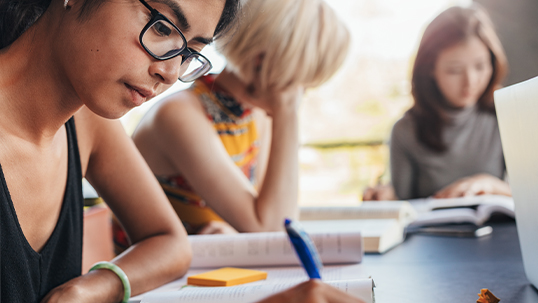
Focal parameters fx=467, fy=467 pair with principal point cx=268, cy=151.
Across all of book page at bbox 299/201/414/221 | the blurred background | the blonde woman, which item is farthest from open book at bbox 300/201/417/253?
the blurred background

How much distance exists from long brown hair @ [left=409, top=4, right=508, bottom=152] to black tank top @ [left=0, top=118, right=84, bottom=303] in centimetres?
185

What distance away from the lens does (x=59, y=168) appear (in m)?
0.75

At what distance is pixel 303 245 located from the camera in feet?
1.33

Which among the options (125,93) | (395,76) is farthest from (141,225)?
(395,76)

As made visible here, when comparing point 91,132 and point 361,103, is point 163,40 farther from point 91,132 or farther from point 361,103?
point 361,103

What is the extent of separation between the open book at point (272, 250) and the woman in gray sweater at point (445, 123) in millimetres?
1449

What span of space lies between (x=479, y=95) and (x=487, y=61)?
190 mm

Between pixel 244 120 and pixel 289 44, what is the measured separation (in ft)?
0.98

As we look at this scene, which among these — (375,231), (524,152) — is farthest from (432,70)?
(524,152)

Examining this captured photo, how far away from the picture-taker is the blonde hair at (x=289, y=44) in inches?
48.2

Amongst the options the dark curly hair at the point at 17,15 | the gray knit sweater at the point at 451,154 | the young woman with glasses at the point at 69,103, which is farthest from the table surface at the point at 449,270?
the gray knit sweater at the point at 451,154

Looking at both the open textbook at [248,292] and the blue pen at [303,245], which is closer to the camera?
the blue pen at [303,245]

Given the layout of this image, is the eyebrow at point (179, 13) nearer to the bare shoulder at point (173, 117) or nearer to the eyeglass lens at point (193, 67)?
the eyeglass lens at point (193, 67)

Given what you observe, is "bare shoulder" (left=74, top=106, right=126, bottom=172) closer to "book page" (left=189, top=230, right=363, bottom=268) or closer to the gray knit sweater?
"book page" (left=189, top=230, right=363, bottom=268)
